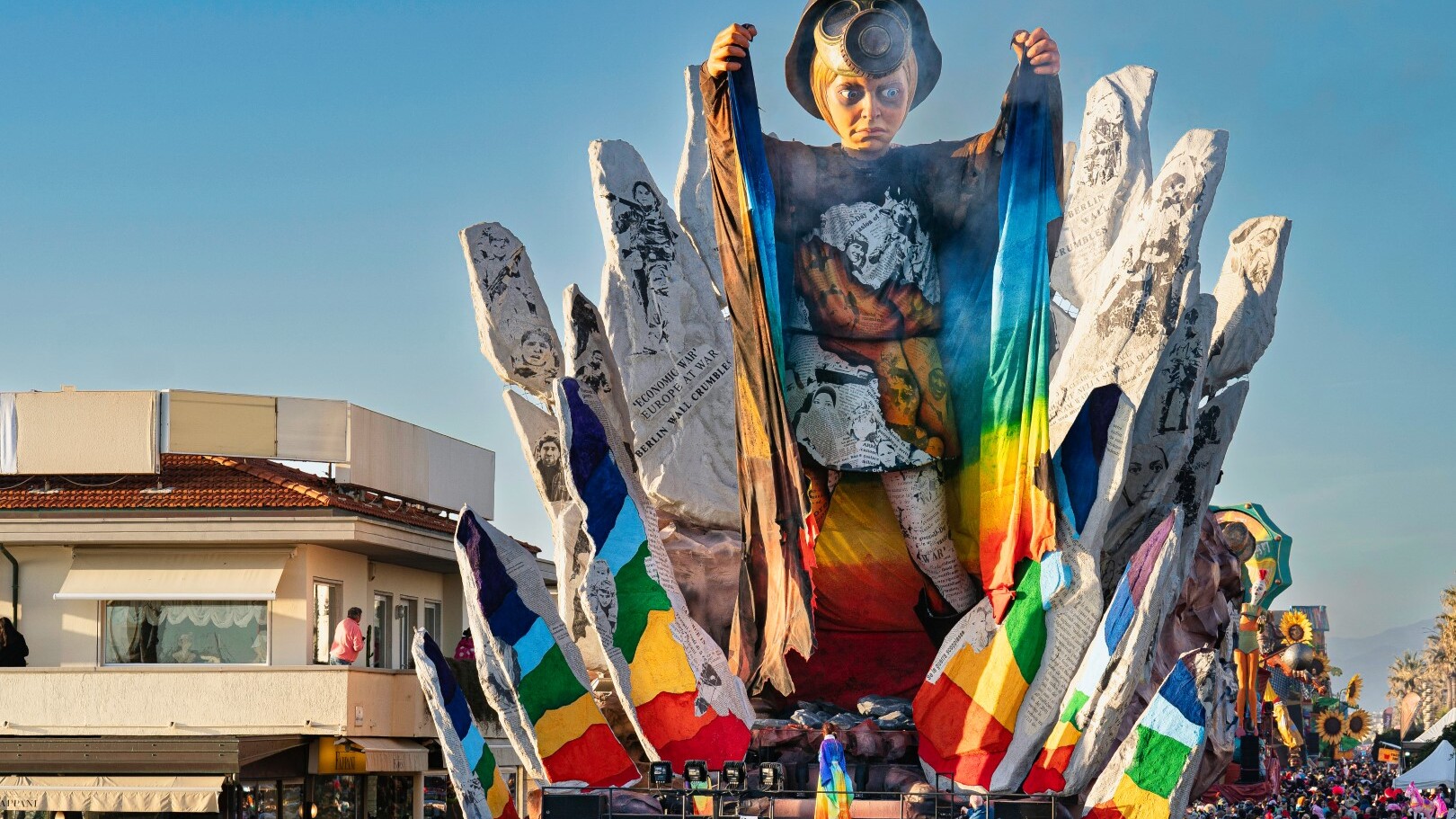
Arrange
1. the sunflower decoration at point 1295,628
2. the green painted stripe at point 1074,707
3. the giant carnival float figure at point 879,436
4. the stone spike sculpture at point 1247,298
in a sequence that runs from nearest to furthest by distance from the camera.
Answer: the green painted stripe at point 1074,707, the giant carnival float figure at point 879,436, the stone spike sculpture at point 1247,298, the sunflower decoration at point 1295,628

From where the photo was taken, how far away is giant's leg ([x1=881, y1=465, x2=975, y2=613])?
44.7 ft

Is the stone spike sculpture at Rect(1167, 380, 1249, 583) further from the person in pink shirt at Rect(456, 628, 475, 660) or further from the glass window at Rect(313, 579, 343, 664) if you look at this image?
the glass window at Rect(313, 579, 343, 664)

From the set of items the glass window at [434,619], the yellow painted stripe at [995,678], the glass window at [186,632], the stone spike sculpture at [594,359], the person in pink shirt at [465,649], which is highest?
the stone spike sculpture at [594,359]

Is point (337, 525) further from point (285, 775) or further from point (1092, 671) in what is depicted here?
point (1092, 671)

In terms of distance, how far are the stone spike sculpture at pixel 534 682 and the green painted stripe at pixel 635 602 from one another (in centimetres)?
40

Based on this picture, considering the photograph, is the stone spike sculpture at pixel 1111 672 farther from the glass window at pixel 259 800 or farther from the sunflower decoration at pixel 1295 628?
the sunflower decoration at pixel 1295 628

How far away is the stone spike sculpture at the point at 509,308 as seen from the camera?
14453mm

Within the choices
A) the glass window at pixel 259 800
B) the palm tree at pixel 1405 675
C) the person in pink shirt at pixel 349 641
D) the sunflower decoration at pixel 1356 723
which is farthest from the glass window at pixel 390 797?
the palm tree at pixel 1405 675

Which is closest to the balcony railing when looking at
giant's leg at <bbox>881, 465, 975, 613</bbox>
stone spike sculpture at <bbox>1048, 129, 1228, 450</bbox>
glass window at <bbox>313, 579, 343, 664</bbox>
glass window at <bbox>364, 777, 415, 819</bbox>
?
glass window at <bbox>313, 579, 343, 664</bbox>

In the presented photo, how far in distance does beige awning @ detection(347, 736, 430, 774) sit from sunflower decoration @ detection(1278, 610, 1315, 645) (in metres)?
18.7

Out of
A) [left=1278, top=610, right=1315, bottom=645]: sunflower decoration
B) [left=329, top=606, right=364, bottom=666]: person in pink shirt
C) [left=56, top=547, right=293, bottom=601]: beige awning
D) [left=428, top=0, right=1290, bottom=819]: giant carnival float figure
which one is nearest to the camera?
[left=428, top=0, right=1290, bottom=819]: giant carnival float figure

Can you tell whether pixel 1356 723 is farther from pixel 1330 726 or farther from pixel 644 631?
pixel 644 631

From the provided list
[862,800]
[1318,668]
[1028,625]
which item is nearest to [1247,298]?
[1028,625]

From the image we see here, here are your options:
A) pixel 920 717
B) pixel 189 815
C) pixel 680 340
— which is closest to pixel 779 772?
pixel 920 717
